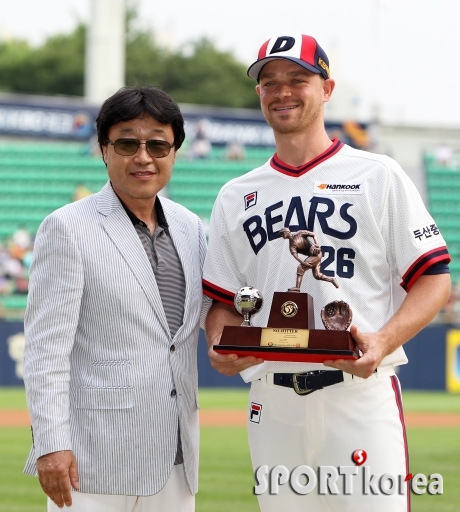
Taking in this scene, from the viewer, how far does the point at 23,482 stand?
827cm

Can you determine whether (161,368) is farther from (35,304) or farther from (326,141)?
(326,141)

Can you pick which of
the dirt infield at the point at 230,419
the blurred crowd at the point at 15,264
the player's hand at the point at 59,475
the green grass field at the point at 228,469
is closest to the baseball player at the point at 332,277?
the player's hand at the point at 59,475

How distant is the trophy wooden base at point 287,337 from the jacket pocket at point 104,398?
38cm

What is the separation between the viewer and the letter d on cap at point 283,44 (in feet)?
12.0

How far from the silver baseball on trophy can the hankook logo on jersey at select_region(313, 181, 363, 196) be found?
46 cm

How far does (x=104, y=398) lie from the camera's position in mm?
3479

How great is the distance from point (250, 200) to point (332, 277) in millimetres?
502

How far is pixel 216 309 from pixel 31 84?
47.7 meters

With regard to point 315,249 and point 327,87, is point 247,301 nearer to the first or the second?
point 315,249

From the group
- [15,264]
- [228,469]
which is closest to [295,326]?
[228,469]

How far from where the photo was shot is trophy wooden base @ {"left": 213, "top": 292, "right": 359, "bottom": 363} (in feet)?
10.7

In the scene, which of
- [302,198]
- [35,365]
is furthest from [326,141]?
[35,365]

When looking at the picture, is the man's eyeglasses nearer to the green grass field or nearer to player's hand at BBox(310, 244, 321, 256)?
player's hand at BBox(310, 244, 321, 256)
